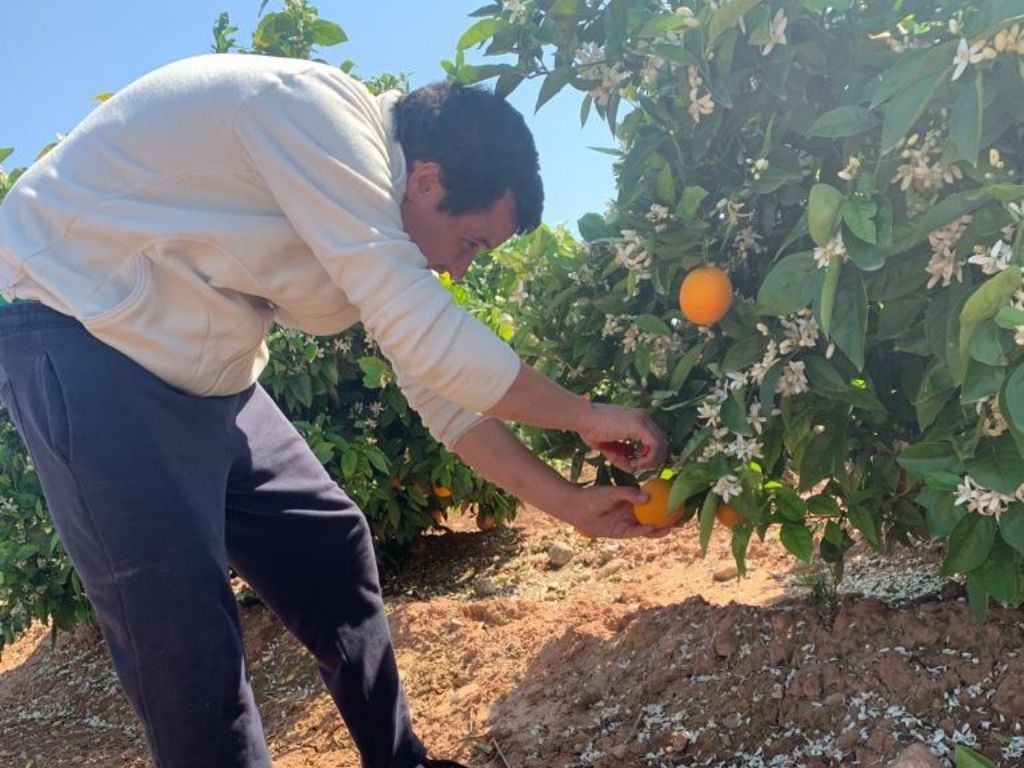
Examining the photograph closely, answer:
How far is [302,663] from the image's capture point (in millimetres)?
3955

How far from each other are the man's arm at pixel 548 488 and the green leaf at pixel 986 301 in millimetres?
983

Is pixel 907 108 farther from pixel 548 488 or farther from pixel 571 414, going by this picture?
pixel 548 488

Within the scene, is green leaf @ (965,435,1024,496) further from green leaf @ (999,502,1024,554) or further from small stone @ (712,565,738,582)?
small stone @ (712,565,738,582)

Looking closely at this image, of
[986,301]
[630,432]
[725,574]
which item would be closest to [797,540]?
[630,432]

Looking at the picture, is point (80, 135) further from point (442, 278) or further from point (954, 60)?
point (442, 278)

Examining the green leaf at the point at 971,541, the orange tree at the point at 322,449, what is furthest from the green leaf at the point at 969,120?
the orange tree at the point at 322,449

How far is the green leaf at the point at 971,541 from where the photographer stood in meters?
1.71

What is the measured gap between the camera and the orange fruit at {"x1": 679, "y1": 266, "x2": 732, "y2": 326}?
1977mm

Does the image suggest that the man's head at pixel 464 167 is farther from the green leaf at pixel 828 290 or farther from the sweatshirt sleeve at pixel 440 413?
the green leaf at pixel 828 290

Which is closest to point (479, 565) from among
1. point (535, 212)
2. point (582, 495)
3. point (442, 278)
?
point (442, 278)

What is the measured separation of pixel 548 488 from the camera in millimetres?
2486

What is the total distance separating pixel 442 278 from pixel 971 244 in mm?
2380

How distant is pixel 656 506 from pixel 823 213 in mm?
889

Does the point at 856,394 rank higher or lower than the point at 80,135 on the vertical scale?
lower
